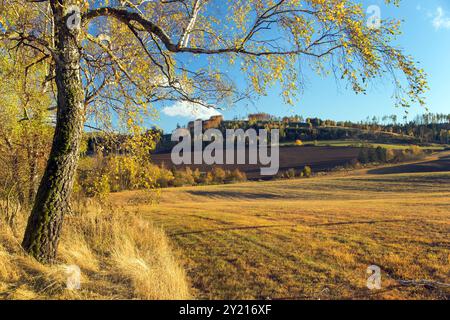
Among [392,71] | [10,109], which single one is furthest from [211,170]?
[392,71]

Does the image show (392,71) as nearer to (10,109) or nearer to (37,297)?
(37,297)

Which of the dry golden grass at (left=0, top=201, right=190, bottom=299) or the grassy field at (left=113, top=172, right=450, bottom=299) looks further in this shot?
the grassy field at (left=113, top=172, right=450, bottom=299)

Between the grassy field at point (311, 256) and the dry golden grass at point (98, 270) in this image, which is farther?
the grassy field at point (311, 256)

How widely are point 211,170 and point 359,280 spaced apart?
100 meters

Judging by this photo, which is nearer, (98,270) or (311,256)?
(98,270)

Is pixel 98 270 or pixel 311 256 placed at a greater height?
pixel 98 270

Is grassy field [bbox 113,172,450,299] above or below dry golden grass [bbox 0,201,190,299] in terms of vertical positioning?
below

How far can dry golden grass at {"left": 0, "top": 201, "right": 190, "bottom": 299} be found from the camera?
610 cm

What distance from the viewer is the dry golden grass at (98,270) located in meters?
6.10

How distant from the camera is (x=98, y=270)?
7496 mm

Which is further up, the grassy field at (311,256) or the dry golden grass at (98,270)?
the dry golden grass at (98,270)
